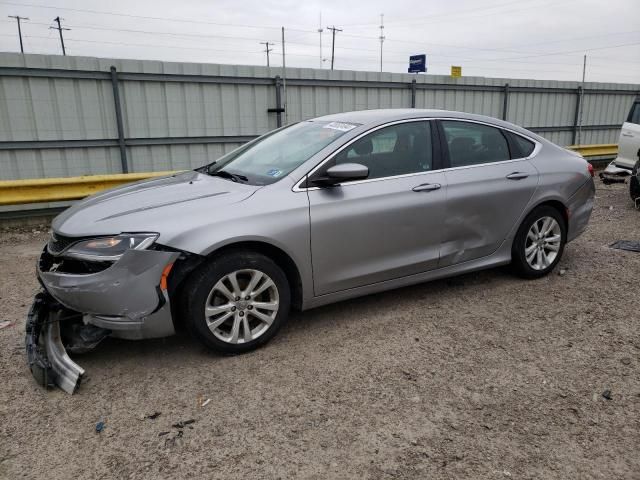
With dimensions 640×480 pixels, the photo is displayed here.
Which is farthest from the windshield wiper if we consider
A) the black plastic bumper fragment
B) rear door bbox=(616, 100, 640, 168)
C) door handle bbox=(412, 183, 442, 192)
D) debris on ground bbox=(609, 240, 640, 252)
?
rear door bbox=(616, 100, 640, 168)

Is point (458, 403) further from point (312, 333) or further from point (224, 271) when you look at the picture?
point (224, 271)

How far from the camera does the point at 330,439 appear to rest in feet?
8.75

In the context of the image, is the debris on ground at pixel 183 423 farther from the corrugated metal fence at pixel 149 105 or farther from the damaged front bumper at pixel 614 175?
the damaged front bumper at pixel 614 175

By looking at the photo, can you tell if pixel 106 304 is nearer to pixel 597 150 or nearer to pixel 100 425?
pixel 100 425

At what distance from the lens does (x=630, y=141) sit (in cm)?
995

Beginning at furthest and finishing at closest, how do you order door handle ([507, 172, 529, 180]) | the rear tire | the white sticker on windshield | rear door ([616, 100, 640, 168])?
rear door ([616, 100, 640, 168]) < the rear tire < door handle ([507, 172, 529, 180]) < the white sticker on windshield

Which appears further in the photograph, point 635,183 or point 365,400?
point 635,183

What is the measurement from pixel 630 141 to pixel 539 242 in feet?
21.8

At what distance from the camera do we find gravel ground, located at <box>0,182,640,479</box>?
250cm

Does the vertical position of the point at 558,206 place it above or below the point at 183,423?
above

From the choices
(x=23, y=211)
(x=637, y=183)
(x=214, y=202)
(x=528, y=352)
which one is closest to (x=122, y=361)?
(x=214, y=202)

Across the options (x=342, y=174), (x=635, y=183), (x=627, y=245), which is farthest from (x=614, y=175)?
(x=342, y=174)

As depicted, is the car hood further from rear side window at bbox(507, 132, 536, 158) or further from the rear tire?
the rear tire

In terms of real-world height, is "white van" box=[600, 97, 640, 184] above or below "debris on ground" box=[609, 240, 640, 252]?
above
